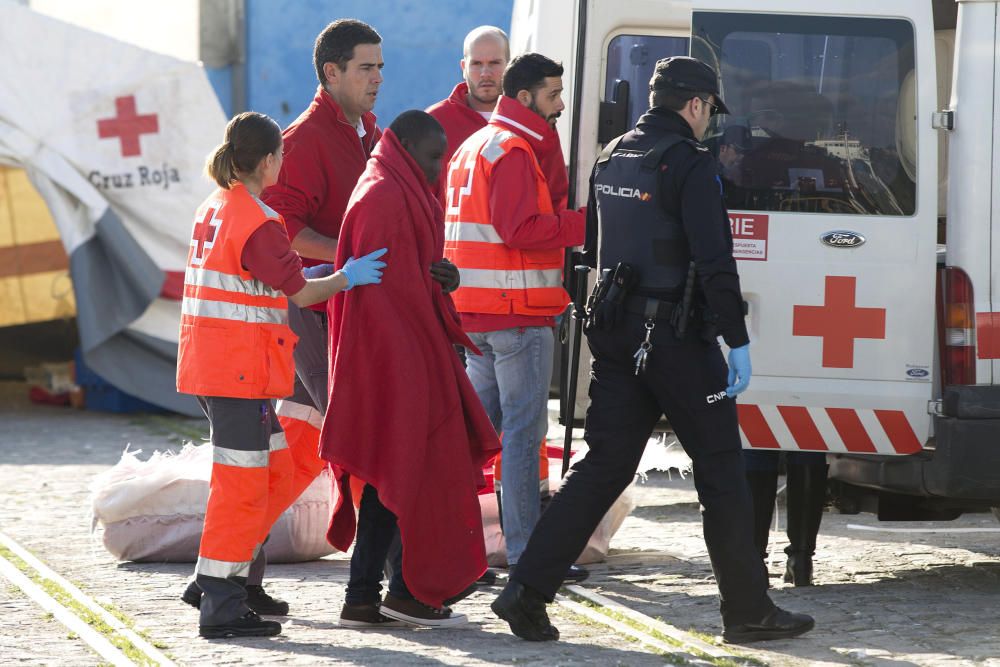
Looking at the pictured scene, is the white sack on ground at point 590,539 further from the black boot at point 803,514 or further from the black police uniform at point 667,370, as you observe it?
the black police uniform at point 667,370

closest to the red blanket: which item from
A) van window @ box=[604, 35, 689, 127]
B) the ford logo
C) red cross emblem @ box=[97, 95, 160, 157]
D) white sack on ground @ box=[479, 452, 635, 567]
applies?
white sack on ground @ box=[479, 452, 635, 567]

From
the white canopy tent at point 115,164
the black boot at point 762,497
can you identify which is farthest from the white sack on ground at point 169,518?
the white canopy tent at point 115,164

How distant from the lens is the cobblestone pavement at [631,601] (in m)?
4.53

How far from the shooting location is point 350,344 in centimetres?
475

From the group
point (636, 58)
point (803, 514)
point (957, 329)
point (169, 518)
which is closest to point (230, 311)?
point (169, 518)

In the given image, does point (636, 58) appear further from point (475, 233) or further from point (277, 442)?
point (277, 442)

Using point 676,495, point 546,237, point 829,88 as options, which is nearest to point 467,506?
point 546,237

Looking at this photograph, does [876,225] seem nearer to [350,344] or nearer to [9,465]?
[350,344]

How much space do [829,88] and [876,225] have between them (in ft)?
1.56

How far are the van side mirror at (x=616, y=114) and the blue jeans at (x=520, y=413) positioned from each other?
3.20ft

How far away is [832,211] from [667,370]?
0.92 m

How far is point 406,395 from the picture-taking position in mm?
4684

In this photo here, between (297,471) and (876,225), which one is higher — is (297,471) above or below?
below

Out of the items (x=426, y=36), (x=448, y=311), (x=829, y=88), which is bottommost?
(x=448, y=311)
